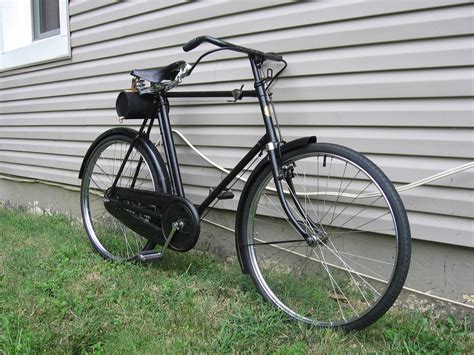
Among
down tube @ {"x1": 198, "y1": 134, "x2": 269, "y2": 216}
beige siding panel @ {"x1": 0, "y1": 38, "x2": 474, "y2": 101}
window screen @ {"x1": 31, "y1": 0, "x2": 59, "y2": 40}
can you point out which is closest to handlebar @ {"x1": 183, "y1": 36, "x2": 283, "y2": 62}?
beige siding panel @ {"x1": 0, "y1": 38, "x2": 474, "y2": 101}

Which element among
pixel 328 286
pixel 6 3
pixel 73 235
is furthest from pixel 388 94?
pixel 6 3

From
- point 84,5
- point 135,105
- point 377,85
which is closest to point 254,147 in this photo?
point 377,85

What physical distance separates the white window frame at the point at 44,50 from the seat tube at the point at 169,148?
1804 millimetres

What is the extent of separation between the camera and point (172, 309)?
2227 millimetres

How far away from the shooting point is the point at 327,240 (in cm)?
214

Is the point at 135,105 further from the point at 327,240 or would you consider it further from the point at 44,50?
the point at 44,50

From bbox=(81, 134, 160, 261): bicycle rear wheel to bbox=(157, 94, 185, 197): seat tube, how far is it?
117mm

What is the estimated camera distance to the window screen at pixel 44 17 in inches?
186

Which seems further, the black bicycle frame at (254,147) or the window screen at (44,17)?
the window screen at (44,17)

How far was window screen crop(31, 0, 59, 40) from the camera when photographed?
4715 mm

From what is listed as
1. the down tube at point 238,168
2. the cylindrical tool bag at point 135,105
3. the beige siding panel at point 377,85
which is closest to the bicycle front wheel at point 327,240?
the down tube at point 238,168

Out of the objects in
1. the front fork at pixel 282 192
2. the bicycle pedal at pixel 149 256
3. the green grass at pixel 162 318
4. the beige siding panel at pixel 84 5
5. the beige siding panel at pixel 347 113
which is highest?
the beige siding panel at pixel 84 5

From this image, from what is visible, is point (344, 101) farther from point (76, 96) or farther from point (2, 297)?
point (76, 96)

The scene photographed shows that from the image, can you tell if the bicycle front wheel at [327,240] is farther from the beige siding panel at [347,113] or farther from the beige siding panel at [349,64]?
the beige siding panel at [349,64]
